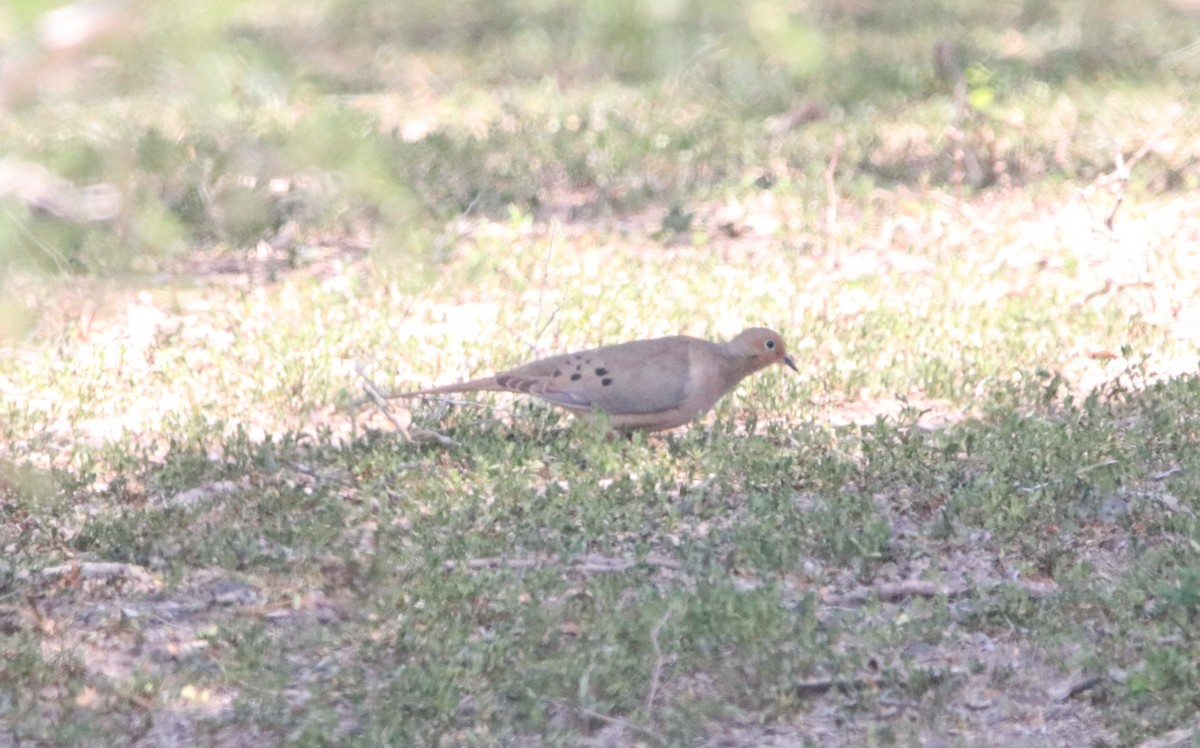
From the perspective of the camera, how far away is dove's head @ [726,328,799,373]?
790 cm

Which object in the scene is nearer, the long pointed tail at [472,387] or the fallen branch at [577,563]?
the fallen branch at [577,563]

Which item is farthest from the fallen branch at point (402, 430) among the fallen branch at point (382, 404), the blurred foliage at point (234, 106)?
the blurred foliage at point (234, 106)

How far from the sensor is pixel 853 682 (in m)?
5.20

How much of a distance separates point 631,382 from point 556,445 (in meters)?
0.40

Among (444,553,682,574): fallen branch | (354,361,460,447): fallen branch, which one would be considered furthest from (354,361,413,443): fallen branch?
(444,553,682,574): fallen branch

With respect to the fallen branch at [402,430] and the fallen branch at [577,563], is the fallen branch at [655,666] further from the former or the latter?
the fallen branch at [402,430]

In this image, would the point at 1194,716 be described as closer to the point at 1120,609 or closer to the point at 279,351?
the point at 1120,609

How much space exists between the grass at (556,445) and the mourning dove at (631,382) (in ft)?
0.50

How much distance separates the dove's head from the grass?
20cm

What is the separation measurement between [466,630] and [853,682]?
119 centimetres

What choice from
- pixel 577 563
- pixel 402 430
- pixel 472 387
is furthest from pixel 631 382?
pixel 577 563

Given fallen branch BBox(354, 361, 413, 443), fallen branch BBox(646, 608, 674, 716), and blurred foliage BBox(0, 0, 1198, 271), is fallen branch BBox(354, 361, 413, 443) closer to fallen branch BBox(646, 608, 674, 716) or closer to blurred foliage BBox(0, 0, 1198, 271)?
blurred foliage BBox(0, 0, 1198, 271)

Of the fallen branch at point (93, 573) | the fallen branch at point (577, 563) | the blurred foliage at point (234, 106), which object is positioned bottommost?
the fallen branch at point (577, 563)

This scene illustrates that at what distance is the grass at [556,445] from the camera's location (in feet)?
14.0
